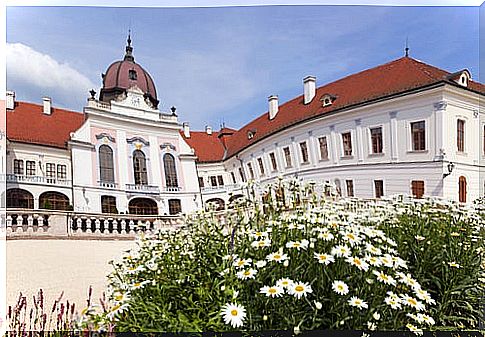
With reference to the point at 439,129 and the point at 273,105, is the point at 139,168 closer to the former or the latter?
the point at 273,105

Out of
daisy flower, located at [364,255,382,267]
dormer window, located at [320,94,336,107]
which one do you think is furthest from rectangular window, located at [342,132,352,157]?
daisy flower, located at [364,255,382,267]

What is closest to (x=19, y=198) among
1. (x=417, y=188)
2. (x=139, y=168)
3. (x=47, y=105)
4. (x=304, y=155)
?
(x=47, y=105)

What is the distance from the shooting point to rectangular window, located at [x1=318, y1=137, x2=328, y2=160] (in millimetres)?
3066

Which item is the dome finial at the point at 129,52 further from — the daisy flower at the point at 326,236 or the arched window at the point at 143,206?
the daisy flower at the point at 326,236

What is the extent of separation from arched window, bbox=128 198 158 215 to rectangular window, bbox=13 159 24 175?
0.71m

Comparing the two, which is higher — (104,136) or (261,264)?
(104,136)

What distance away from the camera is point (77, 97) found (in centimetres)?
289

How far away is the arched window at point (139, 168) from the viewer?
298 cm

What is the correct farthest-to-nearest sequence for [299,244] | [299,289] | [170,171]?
[170,171], [299,244], [299,289]

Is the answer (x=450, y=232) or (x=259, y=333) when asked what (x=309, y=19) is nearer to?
(x=450, y=232)

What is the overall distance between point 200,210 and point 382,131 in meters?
1.33

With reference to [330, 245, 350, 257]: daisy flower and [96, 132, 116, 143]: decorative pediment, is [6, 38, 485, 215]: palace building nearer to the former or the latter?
[96, 132, 116, 143]: decorative pediment

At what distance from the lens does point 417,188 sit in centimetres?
297

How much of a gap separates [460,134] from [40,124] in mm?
2721
